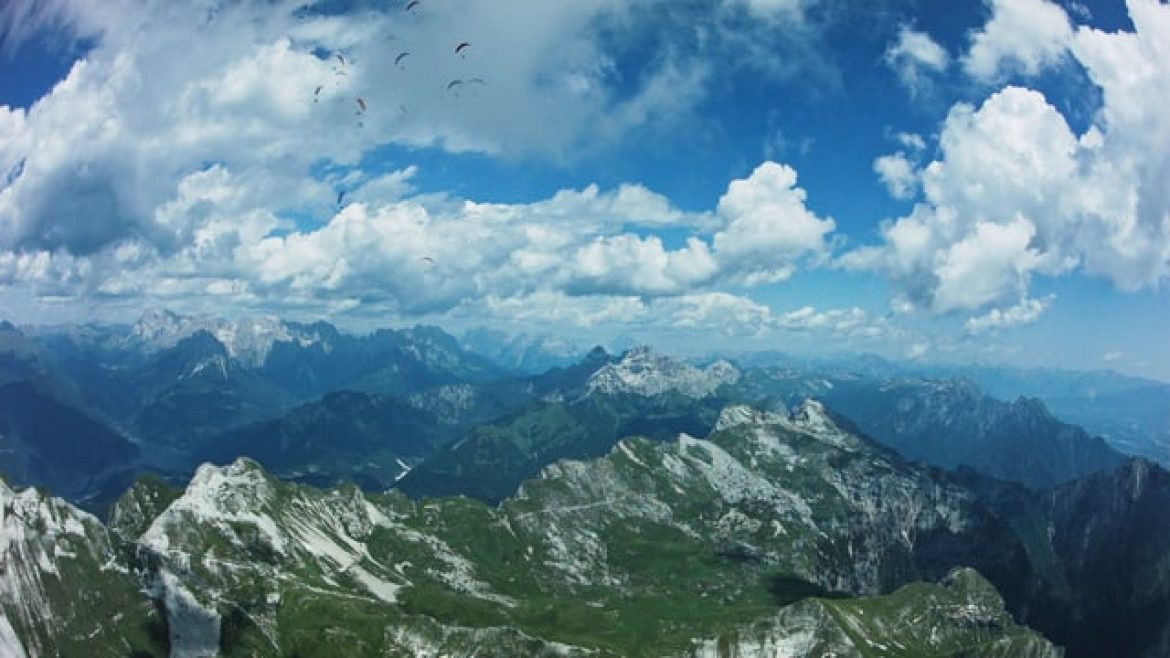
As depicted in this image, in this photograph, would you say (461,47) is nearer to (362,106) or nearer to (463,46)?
(463,46)

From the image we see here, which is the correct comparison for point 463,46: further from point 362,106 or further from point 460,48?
point 362,106

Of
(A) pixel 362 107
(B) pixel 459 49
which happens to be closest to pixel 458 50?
(B) pixel 459 49

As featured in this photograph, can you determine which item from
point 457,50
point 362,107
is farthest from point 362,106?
point 457,50

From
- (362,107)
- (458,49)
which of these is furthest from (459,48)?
(362,107)

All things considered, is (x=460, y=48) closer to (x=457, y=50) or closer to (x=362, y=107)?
(x=457, y=50)

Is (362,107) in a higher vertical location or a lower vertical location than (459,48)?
lower

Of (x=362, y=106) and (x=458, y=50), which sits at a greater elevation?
(x=458, y=50)

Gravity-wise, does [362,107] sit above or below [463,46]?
below
